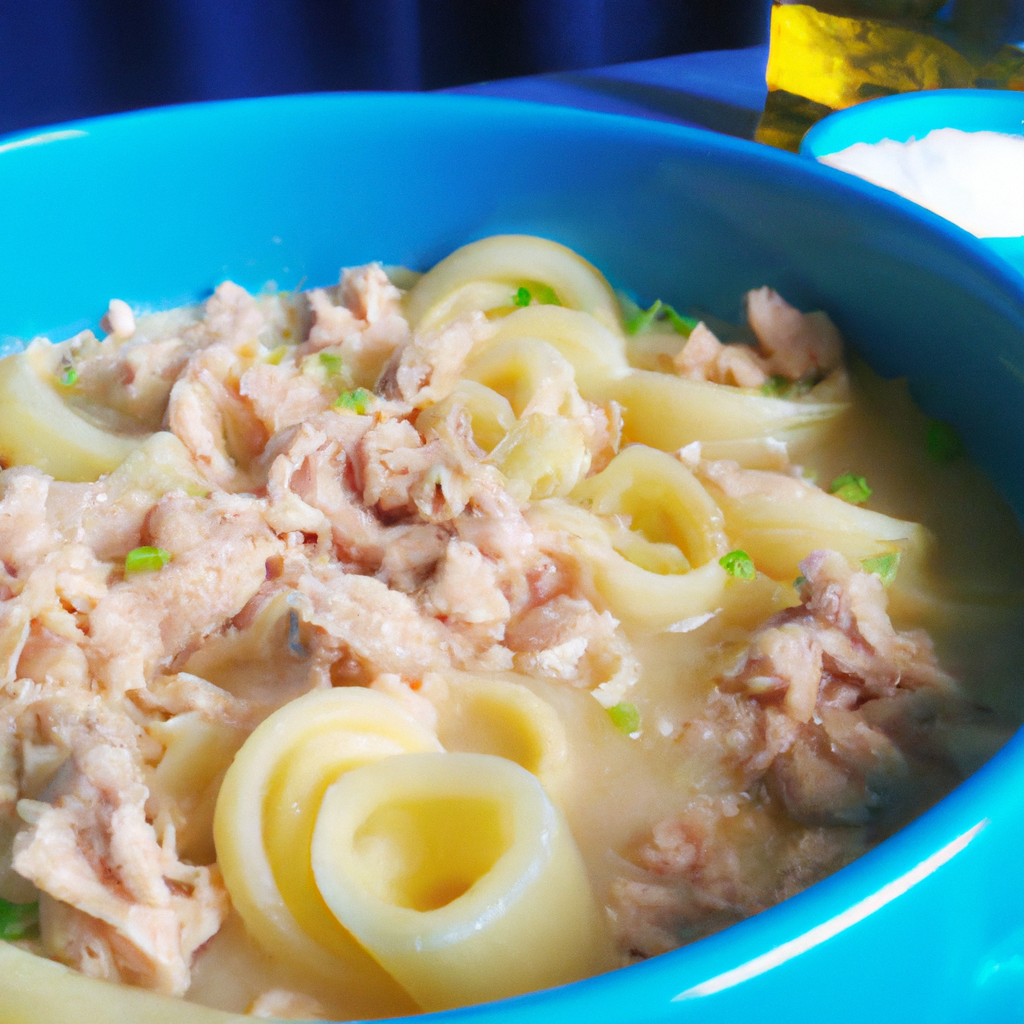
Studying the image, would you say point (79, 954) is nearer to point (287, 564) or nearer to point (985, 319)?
point (287, 564)

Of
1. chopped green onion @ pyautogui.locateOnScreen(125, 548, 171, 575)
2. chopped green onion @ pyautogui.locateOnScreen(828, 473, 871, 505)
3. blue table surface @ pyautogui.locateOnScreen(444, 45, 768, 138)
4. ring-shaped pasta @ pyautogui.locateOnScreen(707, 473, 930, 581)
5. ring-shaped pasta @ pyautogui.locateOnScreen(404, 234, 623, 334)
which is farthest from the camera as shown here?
blue table surface @ pyautogui.locateOnScreen(444, 45, 768, 138)

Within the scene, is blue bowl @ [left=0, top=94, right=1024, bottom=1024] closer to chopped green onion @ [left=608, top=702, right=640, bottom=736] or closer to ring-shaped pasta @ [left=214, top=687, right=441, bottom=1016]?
chopped green onion @ [left=608, top=702, right=640, bottom=736]

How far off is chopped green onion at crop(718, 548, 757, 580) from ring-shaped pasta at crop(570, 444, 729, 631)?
0.01 meters

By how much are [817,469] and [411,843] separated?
0.87m

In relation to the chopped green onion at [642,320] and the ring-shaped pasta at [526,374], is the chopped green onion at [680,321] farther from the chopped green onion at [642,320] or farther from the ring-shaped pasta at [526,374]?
the ring-shaped pasta at [526,374]

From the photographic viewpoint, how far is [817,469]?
159 cm

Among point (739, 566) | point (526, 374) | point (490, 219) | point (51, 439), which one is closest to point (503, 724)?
point (739, 566)

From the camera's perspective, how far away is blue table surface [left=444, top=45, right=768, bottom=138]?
97.0 inches

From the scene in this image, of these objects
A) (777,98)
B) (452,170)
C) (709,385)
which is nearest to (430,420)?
(709,385)

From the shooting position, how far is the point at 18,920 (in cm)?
100

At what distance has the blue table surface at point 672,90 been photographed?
8.09 ft

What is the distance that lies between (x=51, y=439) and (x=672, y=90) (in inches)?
70.0

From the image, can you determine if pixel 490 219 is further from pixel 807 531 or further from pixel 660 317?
pixel 807 531

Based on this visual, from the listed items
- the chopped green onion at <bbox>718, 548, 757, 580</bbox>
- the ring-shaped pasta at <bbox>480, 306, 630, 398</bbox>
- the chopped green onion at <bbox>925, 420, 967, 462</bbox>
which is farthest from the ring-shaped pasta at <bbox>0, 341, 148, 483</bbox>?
the chopped green onion at <bbox>925, 420, 967, 462</bbox>
